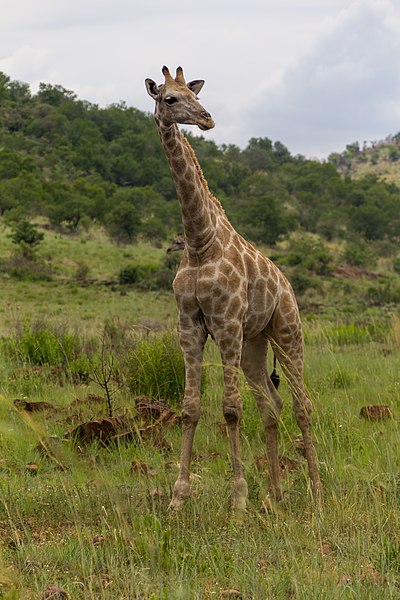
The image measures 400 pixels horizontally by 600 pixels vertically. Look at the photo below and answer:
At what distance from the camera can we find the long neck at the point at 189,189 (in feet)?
16.2

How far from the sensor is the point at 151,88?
492 cm

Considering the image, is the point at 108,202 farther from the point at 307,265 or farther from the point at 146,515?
the point at 146,515

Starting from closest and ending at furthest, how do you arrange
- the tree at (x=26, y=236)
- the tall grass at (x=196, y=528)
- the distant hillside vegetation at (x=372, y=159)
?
the tall grass at (x=196, y=528), the tree at (x=26, y=236), the distant hillside vegetation at (x=372, y=159)

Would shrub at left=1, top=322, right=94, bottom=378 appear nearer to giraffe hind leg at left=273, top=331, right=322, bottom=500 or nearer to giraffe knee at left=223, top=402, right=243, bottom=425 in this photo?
giraffe hind leg at left=273, top=331, right=322, bottom=500

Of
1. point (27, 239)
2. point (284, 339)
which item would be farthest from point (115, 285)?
point (284, 339)

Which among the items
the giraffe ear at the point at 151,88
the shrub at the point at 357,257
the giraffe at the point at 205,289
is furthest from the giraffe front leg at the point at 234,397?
the shrub at the point at 357,257

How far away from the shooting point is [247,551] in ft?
13.2

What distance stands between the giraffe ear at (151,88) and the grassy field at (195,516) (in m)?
2.00

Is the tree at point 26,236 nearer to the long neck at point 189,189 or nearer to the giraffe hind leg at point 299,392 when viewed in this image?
the giraffe hind leg at point 299,392

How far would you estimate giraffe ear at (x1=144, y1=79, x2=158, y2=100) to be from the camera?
16.0 feet

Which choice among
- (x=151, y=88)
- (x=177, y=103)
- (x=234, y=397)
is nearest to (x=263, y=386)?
(x=234, y=397)

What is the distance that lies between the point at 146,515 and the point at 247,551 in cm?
76

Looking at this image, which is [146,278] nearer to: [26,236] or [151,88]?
[26,236]

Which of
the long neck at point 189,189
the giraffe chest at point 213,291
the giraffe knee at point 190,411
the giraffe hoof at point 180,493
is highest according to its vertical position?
the long neck at point 189,189
